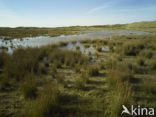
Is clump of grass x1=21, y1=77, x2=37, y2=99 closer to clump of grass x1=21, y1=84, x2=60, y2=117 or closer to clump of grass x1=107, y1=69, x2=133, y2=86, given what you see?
clump of grass x1=21, y1=84, x2=60, y2=117

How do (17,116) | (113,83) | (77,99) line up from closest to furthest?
(17,116)
(77,99)
(113,83)

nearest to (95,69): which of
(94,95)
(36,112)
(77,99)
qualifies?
(94,95)

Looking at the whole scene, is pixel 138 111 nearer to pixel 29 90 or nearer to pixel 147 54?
pixel 29 90

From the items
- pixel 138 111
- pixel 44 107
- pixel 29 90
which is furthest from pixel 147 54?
pixel 29 90

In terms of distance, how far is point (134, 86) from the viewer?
145 inches

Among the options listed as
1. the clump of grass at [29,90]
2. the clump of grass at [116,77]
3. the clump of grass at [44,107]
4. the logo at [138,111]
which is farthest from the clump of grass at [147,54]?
the clump of grass at [29,90]

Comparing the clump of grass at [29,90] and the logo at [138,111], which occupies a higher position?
the clump of grass at [29,90]

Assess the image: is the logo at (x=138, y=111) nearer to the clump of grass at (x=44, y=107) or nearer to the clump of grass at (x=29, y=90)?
the clump of grass at (x=44, y=107)

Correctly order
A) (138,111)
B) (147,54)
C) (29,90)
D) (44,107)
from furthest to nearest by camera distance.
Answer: (147,54)
(29,90)
(138,111)
(44,107)

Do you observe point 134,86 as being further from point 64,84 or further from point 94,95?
point 64,84

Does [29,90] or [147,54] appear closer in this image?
[29,90]

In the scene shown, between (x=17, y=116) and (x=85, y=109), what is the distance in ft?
5.85

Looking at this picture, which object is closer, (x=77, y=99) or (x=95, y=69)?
(x=77, y=99)

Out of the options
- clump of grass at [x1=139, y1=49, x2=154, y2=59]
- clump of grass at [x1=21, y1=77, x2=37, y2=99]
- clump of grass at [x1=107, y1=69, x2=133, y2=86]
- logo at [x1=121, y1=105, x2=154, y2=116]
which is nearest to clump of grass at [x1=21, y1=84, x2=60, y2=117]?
clump of grass at [x1=21, y1=77, x2=37, y2=99]
